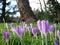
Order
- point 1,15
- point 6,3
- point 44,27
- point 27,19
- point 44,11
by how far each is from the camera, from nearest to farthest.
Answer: point 44,27, point 27,19, point 44,11, point 1,15, point 6,3

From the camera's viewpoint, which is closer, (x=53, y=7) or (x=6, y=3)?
(x=53, y=7)

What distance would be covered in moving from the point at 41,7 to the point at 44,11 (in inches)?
19.0

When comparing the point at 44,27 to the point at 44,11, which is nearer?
the point at 44,27

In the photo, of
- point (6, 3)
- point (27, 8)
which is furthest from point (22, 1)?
point (6, 3)

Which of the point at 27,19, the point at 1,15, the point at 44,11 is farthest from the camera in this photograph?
the point at 1,15

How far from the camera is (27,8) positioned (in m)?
12.4

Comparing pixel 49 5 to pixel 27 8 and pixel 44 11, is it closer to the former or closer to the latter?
pixel 44 11

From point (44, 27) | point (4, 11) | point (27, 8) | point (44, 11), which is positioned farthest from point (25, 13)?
point (4, 11)

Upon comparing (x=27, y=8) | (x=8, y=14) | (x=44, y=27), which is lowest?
(x=8, y=14)

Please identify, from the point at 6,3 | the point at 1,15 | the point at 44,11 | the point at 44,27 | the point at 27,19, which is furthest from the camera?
the point at 6,3

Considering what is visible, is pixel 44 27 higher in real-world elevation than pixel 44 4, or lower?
higher

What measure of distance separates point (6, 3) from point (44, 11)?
17.7ft

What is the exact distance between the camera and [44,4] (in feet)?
73.7

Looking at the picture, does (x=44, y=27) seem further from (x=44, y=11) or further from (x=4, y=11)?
(x=4, y=11)
